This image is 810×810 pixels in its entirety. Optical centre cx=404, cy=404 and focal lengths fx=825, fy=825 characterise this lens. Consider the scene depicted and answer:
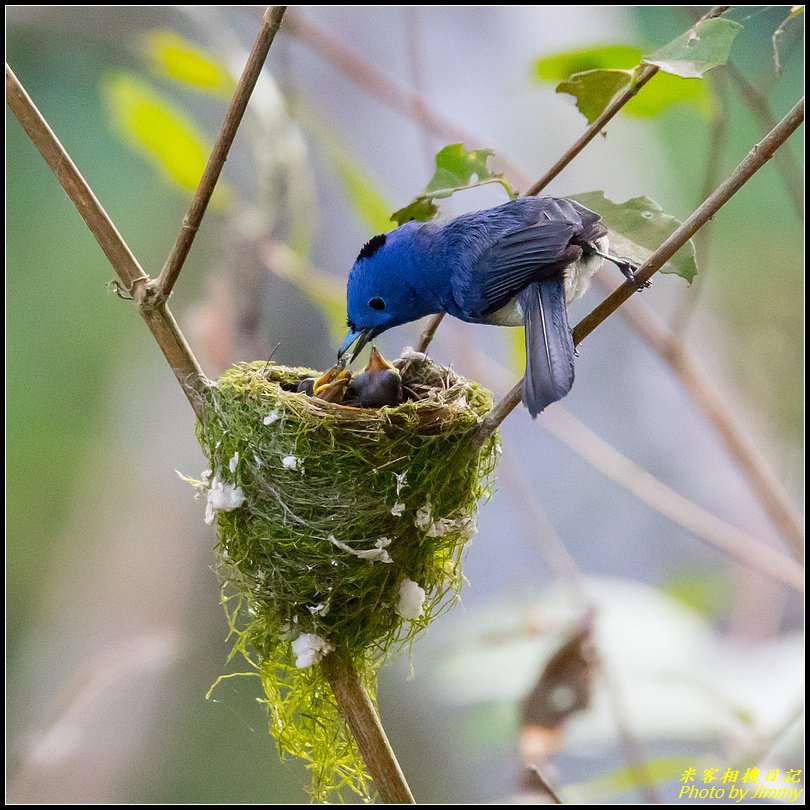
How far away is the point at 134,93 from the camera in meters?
2.75

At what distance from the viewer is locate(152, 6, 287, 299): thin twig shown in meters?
1.41

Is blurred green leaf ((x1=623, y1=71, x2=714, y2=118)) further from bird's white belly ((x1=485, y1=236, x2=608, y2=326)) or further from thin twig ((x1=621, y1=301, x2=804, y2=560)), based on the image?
thin twig ((x1=621, y1=301, x2=804, y2=560))

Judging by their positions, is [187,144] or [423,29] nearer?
[187,144]

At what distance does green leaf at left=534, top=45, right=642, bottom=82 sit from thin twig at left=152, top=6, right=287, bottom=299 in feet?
3.13

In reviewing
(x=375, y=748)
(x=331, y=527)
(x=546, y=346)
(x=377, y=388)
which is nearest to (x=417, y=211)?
(x=546, y=346)

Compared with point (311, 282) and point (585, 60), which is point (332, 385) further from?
point (585, 60)

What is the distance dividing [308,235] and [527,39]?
9.72 feet

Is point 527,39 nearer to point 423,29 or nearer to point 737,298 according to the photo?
point 423,29

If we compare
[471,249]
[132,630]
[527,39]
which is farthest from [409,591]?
[527,39]

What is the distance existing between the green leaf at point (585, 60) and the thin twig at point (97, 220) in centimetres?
122

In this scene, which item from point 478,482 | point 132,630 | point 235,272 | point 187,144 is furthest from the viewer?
point 132,630

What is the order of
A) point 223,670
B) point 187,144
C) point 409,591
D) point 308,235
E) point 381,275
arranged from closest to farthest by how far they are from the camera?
point 409,591 < point 381,275 < point 187,144 < point 308,235 < point 223,670

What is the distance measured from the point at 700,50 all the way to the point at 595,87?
271 mm

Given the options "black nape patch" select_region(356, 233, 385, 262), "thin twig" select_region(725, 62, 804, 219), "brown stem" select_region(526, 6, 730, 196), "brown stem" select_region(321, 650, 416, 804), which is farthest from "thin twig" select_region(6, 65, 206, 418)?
"thin twig" select_region(725, 62, 804, 219)
